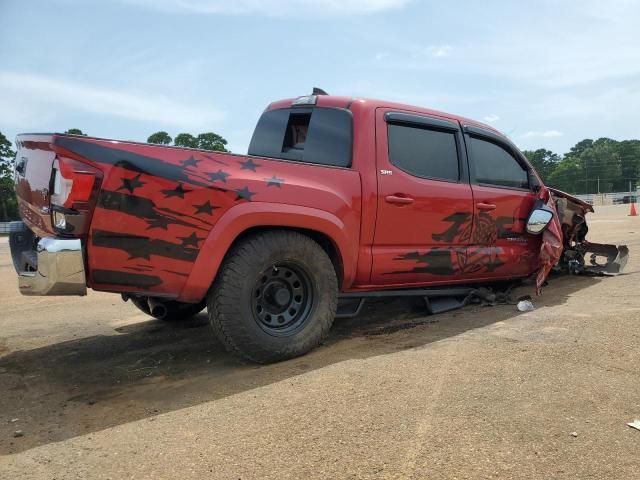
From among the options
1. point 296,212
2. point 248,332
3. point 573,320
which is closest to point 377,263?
point 296,212

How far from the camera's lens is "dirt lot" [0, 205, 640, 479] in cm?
230

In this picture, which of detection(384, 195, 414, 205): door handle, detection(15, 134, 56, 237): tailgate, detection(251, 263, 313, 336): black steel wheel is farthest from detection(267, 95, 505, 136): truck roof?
detection(15, 134, 56, 237): tailgate

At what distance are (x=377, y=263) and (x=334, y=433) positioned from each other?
1.85 meters

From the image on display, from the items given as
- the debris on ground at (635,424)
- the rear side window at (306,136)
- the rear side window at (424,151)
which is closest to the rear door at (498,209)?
the rear side window at (424,151)

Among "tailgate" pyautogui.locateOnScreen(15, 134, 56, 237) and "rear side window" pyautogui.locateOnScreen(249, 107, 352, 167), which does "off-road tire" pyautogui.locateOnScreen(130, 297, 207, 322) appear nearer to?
"tailgate" pyautogui.locateOnScreen(15, 134, 56, 237)

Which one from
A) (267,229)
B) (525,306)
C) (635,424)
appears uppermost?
(267,229)

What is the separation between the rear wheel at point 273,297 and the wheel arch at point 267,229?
89 mm

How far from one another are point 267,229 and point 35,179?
1557 mm

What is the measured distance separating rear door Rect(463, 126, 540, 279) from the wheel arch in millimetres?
1464

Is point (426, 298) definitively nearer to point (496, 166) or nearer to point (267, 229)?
point (496, 166)

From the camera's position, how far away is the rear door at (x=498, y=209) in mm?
4938

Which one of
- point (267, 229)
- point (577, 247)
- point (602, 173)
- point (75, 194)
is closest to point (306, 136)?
point (267, 229)

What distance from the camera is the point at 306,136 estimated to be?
461 cm

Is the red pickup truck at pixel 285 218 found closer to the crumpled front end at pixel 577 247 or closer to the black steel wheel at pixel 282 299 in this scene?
the black steel wheel at pixel 282 299
